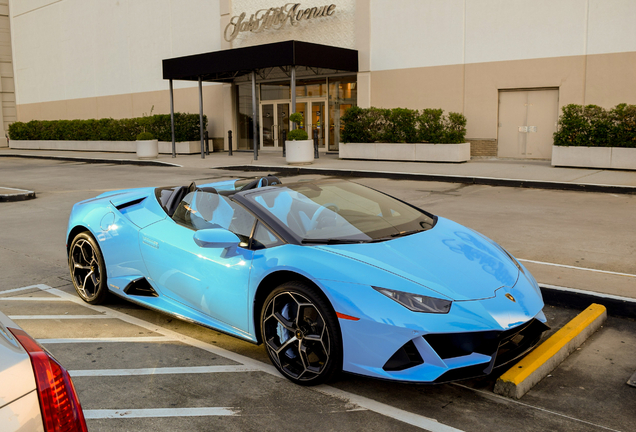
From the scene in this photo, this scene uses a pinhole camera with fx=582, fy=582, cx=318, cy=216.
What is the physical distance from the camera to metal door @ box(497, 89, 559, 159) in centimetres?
2030

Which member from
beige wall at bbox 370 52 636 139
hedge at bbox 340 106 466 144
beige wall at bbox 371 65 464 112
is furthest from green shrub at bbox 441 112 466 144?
beige wall at bbox 371 65 464 112

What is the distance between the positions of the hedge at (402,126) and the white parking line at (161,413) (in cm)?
1824

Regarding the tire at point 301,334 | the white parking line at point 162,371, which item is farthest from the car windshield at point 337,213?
the white parking line at point 162,371

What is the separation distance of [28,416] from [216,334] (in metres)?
3.09

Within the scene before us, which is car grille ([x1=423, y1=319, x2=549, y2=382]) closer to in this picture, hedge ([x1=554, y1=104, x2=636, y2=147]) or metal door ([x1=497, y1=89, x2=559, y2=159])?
hedge ([x1=554, y1=104, x2=636, y2=147])

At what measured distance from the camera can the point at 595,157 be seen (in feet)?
55.8

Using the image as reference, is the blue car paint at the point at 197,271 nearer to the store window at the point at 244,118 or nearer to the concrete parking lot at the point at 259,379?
the concrete parking lot at the point at 259,379

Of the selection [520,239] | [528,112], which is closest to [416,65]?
[528,112]

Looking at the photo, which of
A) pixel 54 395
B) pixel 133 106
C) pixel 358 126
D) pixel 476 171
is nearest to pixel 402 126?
pixel 358 126

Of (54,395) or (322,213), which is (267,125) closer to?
(322,213)

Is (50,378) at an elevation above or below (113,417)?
above

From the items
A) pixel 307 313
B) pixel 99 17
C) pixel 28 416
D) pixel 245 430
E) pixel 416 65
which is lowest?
pixel 245 430

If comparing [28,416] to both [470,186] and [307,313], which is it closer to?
[307,313]

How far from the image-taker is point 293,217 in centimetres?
428
